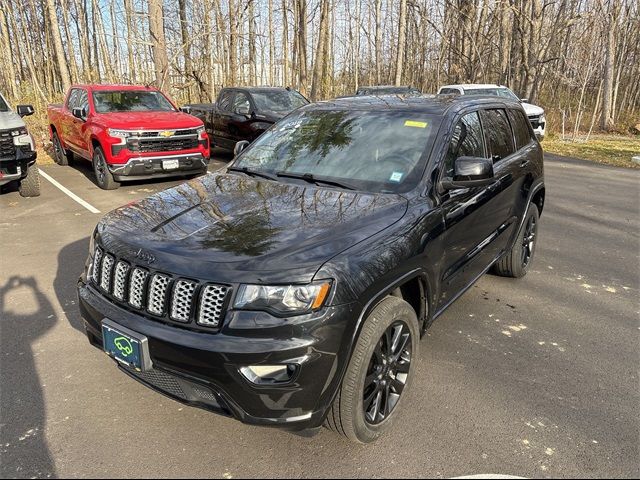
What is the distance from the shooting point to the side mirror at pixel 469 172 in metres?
3.05

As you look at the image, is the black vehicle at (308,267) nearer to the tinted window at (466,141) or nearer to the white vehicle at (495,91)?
the tinted window at (466,141)

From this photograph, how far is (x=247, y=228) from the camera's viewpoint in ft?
8.59

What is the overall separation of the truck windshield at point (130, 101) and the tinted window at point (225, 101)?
1.74 meters

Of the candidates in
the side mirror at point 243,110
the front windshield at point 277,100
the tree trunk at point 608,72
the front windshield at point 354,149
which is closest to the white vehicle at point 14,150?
the side mirror at point 243,110

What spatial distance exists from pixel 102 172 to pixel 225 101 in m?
4.13

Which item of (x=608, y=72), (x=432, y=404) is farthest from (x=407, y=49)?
(x=432, y=404)

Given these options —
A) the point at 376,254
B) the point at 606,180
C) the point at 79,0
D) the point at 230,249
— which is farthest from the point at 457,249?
the point at 79,0

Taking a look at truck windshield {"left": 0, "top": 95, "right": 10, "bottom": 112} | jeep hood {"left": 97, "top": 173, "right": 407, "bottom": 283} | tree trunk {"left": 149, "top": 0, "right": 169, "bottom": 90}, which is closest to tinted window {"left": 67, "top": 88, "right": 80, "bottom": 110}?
truck windshield {"left": 0, "top": 95, "right": 10, "bottom": 112}

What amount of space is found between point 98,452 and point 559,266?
15.7 feet

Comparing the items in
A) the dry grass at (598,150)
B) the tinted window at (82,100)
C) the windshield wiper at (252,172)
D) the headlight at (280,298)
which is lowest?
the dry grass at (598,150)

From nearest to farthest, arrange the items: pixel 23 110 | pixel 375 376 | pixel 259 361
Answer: pixel 259 361, pixel 375 376, pixel 23 110

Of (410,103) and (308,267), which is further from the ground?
(410,103)

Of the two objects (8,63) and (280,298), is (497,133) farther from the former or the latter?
(8,63)

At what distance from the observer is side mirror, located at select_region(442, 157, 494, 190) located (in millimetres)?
3048
